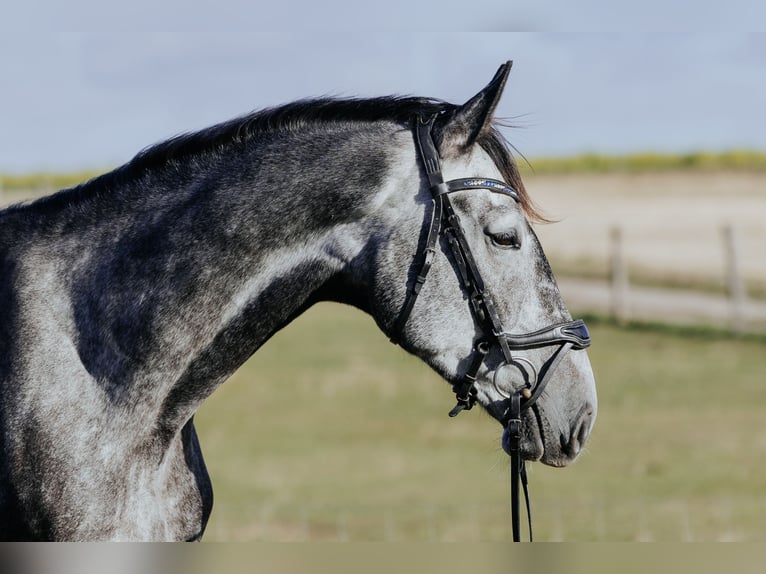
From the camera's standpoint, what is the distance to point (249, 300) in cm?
389

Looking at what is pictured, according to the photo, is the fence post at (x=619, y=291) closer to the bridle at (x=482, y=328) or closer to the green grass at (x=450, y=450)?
the green grass at (x=450, y=450)

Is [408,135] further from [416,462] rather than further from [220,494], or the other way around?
[416,462]

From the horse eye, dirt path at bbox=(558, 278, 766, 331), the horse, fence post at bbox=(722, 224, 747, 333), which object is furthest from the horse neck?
dirt path at bbox=(558, 278, 766, 331)

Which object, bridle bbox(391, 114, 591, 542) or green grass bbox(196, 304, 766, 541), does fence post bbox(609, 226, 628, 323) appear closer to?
green grass bbox(196, 304, 766, 541)

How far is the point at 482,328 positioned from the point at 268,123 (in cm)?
125

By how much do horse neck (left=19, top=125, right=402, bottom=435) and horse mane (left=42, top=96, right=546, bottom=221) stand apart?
20 cm

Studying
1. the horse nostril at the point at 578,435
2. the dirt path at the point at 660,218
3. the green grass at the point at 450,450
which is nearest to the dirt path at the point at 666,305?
the green grass at the point at 450,450

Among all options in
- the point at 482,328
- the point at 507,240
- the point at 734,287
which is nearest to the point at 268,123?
the point at 507,240

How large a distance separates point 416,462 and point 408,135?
13911 mm

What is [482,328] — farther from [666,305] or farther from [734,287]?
[666,305]

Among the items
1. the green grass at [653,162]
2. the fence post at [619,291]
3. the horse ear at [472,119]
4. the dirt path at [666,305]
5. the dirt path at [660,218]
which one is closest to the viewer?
the horse ear at [472,119]

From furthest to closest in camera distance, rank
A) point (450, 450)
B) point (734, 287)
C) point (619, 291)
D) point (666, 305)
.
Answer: point (666, 305) → point (619, 291) → point (734, 287) → point (450, 450)

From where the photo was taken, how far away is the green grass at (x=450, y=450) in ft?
41.0

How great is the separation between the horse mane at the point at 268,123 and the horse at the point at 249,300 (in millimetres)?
89
